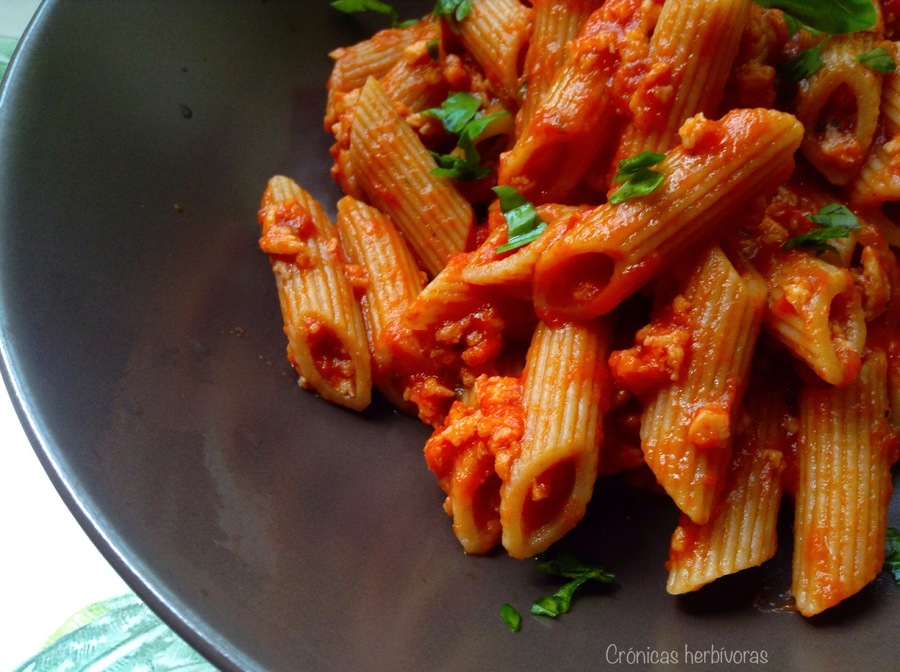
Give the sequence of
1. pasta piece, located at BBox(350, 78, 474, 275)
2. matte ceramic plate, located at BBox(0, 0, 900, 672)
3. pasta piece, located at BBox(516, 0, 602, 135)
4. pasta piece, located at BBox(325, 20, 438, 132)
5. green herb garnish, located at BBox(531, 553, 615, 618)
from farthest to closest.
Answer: pasta piece, located at BBox(325, 20, 438, 132), pasta piece, located at BBox(350, 78, 474, 275), pasta piece, located at BBox(516, 0, 602, 135), green herb garnish, located at BBox(531, 553, 615, 618), matte ceramic plate, located at BBox(0, 0, 900, 672)

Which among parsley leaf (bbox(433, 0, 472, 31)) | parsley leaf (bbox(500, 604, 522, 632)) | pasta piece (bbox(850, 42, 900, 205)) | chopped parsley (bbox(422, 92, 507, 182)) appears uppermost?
parsley leaf (bbox(433, 0, 472, 31))

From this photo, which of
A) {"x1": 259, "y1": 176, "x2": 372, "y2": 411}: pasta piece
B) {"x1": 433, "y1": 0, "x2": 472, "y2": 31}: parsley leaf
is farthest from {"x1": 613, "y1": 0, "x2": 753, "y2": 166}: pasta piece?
{"x1": 259, "y1": 176, "x2": 372, "y2": 411}: pasta piece

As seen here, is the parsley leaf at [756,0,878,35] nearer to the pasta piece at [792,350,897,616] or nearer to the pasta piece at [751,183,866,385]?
the pasta piece at [751,183,866,385]

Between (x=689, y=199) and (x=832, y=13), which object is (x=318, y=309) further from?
(x=832, y=13)

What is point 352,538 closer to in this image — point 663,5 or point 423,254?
point 423,254

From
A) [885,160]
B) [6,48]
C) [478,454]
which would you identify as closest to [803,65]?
[885,160]

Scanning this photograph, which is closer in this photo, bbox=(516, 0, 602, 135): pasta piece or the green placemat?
bbox=(516, 0, 602, 135): pasta piece
